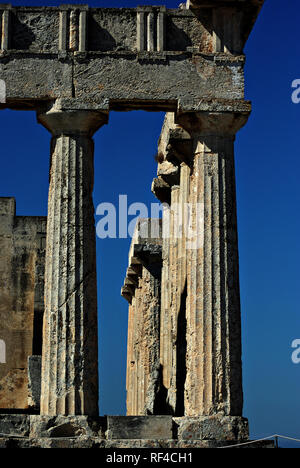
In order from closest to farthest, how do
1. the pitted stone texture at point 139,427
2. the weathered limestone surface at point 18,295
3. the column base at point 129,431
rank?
the column base at point 129,431 → the pitted stone texture at point 139,427 → the weathered limestone surface at point 18,295

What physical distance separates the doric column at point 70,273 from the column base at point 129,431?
0.35m

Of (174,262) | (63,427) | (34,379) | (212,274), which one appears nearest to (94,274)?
(212,274)

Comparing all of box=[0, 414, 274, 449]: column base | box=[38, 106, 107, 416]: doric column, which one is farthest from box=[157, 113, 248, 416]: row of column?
box=[38, 106, 107, 416]: doric column

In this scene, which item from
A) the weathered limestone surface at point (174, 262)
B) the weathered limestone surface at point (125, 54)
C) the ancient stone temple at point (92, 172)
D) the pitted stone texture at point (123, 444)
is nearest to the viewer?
the pitted stone texture at point (123, 444)

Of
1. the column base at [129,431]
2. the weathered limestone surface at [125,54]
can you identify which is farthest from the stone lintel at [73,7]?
the column base at [129,431]

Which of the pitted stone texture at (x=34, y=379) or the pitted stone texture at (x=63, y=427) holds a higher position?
the pitted stone texture at (x=34, y=379)

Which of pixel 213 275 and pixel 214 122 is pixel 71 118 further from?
pixel 213 275

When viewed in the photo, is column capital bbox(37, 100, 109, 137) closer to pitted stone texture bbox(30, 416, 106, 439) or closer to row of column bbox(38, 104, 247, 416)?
row of column bbox(38, 104, 247, 416)

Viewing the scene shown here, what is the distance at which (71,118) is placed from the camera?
1003 inches

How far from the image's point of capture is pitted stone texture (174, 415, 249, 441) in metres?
24.0

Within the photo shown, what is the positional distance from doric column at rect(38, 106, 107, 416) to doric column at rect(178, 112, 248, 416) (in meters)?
2.04

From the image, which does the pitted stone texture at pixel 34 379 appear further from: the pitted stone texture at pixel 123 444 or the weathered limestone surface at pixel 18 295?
the pitted stone texture at pixel 123 444

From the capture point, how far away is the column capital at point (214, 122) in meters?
25.5
